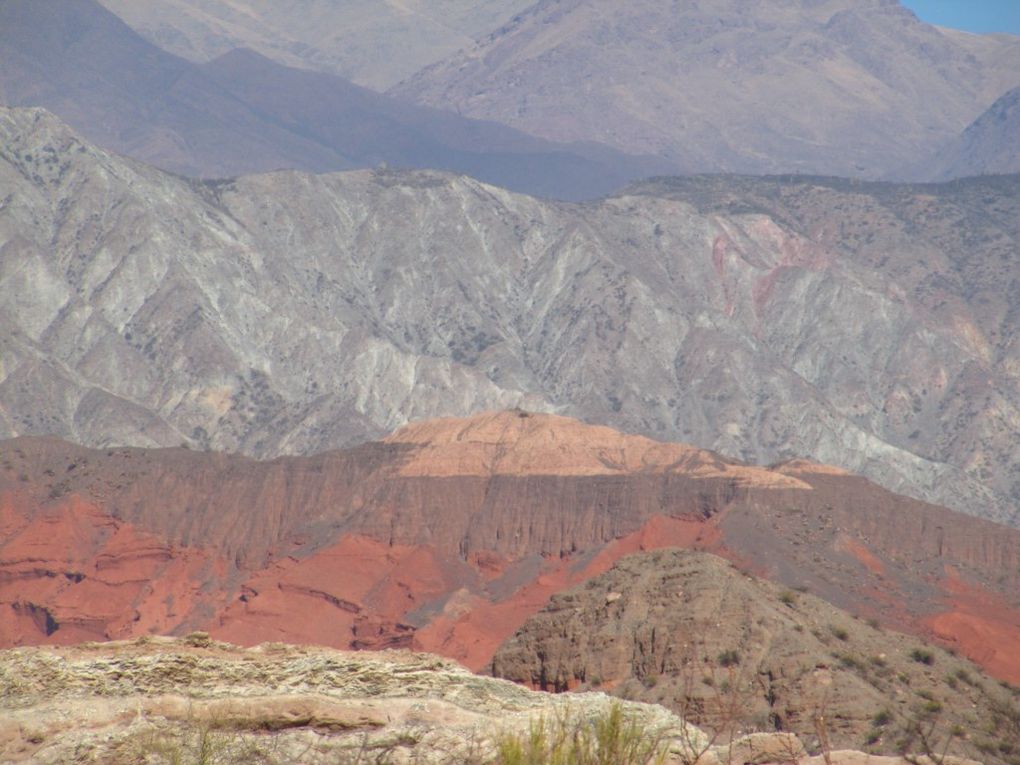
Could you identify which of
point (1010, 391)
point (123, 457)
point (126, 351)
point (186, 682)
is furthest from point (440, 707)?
point (1010, 391)

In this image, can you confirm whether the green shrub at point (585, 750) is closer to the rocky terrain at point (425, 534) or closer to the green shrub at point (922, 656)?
the green shrub at point (922, 656)

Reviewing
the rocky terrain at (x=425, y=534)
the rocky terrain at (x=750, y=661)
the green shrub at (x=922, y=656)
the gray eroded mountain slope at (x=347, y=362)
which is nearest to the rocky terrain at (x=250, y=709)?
the rocky terrain at (x=750, y=661)

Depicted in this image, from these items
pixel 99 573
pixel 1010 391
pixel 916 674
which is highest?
pixel 1010 391

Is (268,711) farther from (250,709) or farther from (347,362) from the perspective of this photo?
(347,362)

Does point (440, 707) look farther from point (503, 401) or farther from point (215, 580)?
point (503, 401)

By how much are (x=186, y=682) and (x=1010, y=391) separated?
568ft

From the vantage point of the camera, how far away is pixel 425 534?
99.3 m

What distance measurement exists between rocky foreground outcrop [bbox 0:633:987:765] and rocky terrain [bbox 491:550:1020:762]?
10.9 m

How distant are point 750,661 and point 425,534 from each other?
58.6m

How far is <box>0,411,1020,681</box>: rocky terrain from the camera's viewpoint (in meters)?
84.4

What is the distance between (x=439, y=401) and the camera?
176 meters

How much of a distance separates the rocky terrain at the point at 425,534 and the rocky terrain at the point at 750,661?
2643 cm

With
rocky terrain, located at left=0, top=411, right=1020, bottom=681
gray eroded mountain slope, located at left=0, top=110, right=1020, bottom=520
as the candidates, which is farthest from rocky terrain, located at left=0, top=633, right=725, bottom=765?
gray eroded mountain slope, located at left=0, top=110, right=1020, bottom=520

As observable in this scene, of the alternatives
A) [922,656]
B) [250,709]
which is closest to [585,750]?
[250,709]
